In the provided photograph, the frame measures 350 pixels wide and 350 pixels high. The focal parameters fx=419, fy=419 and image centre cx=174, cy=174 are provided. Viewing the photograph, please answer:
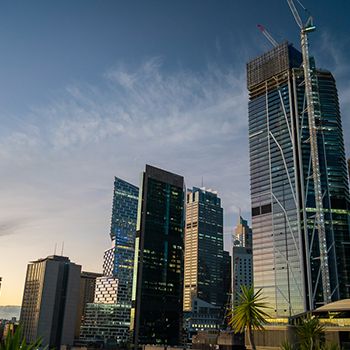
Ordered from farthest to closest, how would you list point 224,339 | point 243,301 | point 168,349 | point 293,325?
1. point 168,349
2. point 224,339
3. point 293,325
4. point 243,301

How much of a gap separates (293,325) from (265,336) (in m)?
7.11

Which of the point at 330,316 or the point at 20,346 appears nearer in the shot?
the point at 20,346

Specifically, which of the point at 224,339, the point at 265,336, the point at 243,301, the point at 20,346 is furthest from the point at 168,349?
the point at 20,346

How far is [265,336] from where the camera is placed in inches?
3802

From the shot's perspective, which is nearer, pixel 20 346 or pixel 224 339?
pixel 20 346

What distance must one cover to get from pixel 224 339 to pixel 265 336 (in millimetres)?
25176

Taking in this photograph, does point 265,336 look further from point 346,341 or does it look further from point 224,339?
point 224,339

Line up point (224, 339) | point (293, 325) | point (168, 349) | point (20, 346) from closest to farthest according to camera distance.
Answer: point (20, 346) → point (293, 325) → point (224, 339) → point (168, 349)

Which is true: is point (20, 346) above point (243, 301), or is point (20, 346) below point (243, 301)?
below

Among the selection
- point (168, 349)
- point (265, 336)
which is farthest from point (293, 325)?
point (168, 349)

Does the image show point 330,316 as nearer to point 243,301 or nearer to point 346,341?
point 346,341

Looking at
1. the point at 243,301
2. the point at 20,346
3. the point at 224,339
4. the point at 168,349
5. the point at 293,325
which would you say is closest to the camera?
the point at 20,346

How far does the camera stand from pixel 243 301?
3457 inches

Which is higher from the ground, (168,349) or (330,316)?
(330,316)
